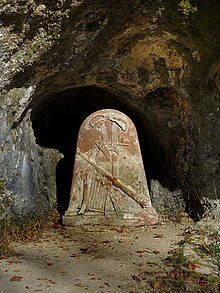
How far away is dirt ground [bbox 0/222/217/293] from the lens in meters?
2.87

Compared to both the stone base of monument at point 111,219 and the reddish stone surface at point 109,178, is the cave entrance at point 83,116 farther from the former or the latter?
the stone base of monument at point 111,219

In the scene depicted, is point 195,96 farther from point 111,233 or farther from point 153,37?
point 111,233

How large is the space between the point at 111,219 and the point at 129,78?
144 centimetres

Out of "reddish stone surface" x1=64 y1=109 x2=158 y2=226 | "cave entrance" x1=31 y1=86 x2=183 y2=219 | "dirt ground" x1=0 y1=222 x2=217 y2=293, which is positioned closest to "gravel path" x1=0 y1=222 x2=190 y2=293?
"dirt ground" x1=0 y1=222 x2=217 y2=293

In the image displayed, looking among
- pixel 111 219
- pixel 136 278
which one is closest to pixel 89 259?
pixel 136 278

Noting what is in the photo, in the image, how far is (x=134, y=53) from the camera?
4.30 meters

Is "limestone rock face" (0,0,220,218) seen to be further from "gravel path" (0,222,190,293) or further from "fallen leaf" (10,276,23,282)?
"fallen leaf" (10,276,23,282)

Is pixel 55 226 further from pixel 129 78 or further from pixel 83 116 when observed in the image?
pixel 83 116

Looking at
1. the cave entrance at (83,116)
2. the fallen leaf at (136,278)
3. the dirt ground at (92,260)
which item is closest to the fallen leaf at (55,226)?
the dirt ground at (92,260)

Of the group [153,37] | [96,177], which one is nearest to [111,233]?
[96,177]

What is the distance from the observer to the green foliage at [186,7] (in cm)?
360

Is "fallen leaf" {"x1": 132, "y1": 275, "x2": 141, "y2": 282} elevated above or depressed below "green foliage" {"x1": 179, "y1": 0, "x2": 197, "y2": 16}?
below

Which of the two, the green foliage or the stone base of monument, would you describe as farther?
the stone base of monument

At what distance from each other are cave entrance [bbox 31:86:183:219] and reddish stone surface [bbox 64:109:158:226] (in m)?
0.51
